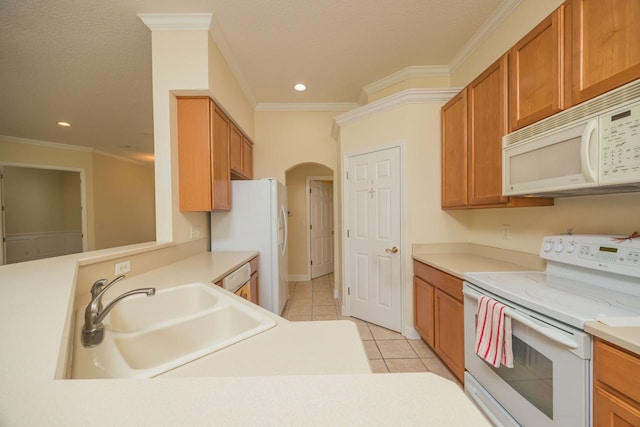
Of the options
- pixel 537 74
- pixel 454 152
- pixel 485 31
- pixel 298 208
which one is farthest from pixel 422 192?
pixel 298 208

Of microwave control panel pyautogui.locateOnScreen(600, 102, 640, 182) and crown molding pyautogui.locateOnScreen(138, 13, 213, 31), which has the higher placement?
crown molding pyautogui.locateOnScreen(138, 13, 213, 31)

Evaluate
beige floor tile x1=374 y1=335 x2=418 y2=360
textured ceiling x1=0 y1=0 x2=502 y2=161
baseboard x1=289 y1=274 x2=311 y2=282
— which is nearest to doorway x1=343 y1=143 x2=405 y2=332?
beige floor tile x1=374 y1=335 x2=418 y2=360

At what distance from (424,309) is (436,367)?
0.45m

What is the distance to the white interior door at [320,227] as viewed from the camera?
4.76m

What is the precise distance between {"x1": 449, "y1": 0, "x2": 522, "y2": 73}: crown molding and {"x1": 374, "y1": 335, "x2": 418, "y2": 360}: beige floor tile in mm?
A: 2899

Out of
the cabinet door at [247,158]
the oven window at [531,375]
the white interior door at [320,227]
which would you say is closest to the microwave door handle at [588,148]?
the oven window at [531,375]

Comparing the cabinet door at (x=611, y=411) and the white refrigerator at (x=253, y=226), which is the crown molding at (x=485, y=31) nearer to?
the white refrigerator at (x=253, y=226)

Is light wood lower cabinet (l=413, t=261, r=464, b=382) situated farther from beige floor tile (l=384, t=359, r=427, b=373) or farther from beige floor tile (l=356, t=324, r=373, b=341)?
beige floor tile (l=356, t=324, r=373, b=341)

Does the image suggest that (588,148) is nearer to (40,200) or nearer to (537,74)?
(537,74)

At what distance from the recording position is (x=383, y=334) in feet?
8.29

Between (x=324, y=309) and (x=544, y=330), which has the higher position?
(x=544, y=330)

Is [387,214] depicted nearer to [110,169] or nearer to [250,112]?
[250,112]

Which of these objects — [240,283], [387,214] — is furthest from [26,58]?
[387,214]

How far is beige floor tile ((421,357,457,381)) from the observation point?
6.22 feet
